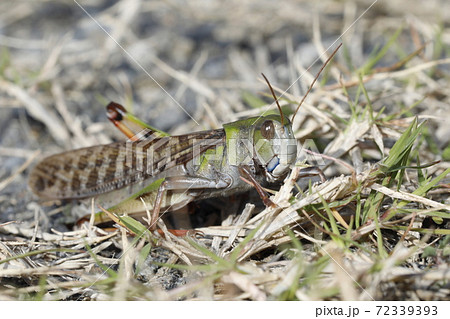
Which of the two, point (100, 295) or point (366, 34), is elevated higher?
point (366, 34)

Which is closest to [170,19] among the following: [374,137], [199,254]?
[374,137]

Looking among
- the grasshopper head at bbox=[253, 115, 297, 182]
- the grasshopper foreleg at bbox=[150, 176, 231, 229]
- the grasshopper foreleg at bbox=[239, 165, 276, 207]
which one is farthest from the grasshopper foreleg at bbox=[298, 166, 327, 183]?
the grasshopper foreleg at bbox=[150, 176, 231, 229]

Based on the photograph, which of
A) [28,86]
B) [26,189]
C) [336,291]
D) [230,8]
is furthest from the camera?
[230,8]

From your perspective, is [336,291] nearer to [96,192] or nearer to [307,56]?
[96,192]

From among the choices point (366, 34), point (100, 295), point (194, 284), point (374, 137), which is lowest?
point (100, 295)

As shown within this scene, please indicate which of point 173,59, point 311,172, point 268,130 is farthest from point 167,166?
point 173,59

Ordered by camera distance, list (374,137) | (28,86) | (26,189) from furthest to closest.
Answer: (28,86) < (26,189) < (374,137)

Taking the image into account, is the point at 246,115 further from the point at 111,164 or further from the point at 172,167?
the point at 111,164
